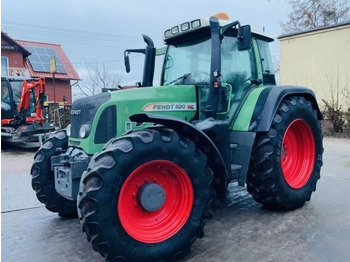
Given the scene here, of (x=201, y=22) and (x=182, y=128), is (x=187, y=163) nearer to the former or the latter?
(x=182, y=128)

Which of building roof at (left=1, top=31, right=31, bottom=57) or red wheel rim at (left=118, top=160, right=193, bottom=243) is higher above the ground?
building roof at (left=1, top=31, right=31, bottom=57)

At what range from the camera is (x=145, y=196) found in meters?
2.99

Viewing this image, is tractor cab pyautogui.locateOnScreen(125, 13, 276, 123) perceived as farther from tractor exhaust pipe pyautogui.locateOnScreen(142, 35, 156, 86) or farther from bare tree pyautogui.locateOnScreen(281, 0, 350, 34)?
bare tree pyautogui.locateOnScreen(281, 0, 350, 34)

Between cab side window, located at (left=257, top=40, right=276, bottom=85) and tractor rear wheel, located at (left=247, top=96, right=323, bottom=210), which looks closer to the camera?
tractor rear wheel, located at (left=247, top=96, right=323, bottom=210)

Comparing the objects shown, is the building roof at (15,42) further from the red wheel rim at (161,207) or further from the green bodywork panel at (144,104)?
the red wheel rim at (161,207)

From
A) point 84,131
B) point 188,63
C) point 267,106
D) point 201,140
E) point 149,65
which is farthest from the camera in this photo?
point 149,65

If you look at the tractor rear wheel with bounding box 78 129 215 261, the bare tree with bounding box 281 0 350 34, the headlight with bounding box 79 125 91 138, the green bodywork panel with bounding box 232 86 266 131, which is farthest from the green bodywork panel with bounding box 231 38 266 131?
the bare tree with bounding box 281 0 350 34

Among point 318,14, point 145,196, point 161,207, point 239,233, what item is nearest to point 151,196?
point 145,196

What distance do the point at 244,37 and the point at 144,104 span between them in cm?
125

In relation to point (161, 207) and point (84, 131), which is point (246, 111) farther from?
point (84, 131)

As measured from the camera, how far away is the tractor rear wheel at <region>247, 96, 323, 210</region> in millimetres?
3977

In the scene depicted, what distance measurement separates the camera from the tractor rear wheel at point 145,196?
8.85 feet

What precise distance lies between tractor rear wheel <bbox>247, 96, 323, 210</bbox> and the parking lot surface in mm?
236

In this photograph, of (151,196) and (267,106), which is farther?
Result: (267,106)
